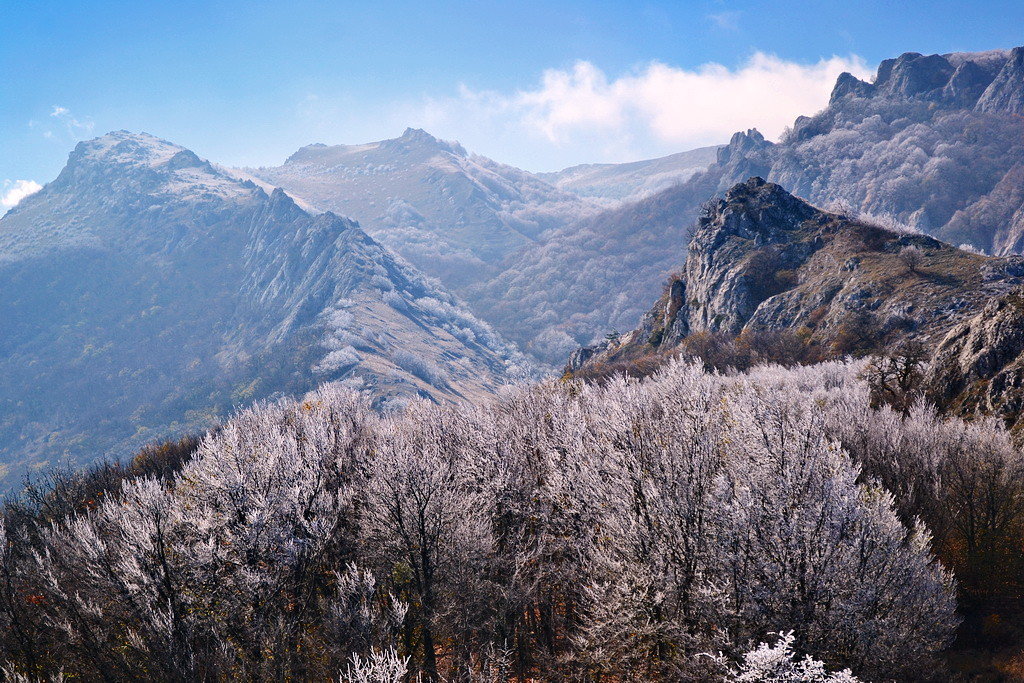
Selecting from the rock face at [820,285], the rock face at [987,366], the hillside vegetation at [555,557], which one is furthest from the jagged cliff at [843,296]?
the hillside vegetation at [555,557]

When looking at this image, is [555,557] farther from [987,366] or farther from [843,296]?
[843,296]

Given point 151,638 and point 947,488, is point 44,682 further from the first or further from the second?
point 947,488

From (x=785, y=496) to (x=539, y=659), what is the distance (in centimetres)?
1749

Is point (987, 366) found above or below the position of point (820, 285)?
below

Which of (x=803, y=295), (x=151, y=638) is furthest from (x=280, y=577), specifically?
(x=803, y=295)

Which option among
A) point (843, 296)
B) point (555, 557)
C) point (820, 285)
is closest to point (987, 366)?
point (555, 557)

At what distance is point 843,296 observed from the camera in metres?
115

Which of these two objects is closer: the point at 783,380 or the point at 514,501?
the point at 514,501

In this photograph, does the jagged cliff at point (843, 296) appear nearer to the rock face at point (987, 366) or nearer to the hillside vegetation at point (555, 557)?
the rock face at point (987, 366)

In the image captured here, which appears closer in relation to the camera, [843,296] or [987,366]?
[987,366]

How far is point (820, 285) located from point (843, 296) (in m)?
12.3

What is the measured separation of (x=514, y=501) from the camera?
130 ft

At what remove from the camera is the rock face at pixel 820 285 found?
307ft

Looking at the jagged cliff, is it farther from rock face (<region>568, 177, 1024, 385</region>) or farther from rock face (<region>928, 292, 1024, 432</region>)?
rock face (<region>568, 177, 1024, 385</region>)
